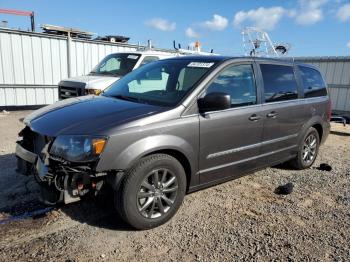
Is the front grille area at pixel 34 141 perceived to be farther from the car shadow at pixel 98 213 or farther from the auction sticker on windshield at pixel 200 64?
the auction sticker on windshield at pixel 200 64

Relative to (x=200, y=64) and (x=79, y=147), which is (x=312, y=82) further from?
(x=79, y=147)

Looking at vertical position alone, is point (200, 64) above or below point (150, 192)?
above

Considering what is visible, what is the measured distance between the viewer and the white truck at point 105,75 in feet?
27.1

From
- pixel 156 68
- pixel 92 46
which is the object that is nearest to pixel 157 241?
pixel 156 68

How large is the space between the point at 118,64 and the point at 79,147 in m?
6.50

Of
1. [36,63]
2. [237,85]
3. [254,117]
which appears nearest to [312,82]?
[254,117]

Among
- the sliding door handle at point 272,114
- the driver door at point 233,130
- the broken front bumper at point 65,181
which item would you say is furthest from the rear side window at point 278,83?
the broken front bumper at point 65,181

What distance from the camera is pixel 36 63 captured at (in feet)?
39.7

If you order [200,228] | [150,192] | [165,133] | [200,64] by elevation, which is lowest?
[200,228]

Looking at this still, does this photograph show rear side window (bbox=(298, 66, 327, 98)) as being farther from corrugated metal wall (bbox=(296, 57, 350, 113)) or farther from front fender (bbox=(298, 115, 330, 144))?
corrugated metal wall (bbox=(296, 57, 350, 113))

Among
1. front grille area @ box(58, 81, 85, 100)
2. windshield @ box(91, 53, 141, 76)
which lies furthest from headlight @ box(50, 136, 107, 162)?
windshield @ box(91, 53, 141, 76)

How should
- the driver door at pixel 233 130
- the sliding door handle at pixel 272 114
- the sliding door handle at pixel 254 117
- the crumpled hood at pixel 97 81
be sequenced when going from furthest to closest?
the crumpled hood at pixel 97 81 < the sliding door handle at pixel 272 114 < the sliding door handle at pixel 254 117 < the driver door at pixel 233 130

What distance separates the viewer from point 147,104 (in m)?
3.78

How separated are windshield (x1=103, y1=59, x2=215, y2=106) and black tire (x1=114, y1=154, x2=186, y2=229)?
721 mm
